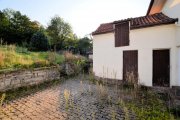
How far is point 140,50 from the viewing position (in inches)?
392

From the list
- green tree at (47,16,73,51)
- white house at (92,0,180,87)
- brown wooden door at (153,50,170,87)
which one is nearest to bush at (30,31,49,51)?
white house at (92,0,180,87)

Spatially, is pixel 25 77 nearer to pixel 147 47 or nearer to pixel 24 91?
pixel 24 91

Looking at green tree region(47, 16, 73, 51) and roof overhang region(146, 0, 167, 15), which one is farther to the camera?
green tree region(47, 16, 73, 51)

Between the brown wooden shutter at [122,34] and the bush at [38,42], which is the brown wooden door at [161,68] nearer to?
the brown wooden shutter at [122,34]

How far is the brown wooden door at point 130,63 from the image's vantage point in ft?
33.7

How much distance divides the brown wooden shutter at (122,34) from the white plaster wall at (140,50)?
31cm

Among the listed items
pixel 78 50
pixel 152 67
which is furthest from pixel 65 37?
pixel 152 67

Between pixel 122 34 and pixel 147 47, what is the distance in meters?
1.97

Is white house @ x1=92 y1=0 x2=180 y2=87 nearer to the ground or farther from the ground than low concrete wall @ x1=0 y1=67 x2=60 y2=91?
farther from the ground

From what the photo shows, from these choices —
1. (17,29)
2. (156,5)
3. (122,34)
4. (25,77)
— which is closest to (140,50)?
(122,34)

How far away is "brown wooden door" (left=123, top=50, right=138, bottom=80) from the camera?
10.3 m

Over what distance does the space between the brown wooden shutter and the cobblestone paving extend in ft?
13.1

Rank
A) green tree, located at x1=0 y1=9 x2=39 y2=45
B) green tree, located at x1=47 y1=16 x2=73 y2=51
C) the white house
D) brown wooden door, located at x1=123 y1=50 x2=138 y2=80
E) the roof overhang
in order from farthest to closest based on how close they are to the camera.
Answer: green tree, located at x1=47 y1=16 x2=73 y2=51 → green tree, located at x1=0 y1=9 x2=39 y2=45 → the roof overhang → brown wooden door, located at x1=123 y1=50 x2=138 y2=80 → the white house

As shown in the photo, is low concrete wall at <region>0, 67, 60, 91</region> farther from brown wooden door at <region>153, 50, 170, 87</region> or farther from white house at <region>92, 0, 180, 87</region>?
brown wooden door at <region>153, 50, 170, 87</region>
